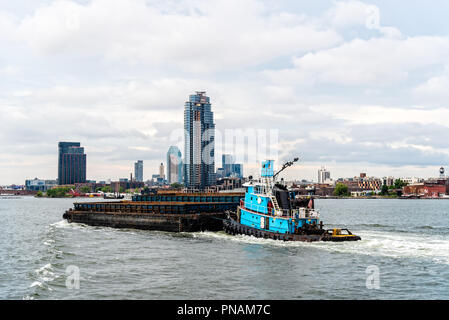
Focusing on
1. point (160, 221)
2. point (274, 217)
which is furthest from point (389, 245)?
point (160, 221)

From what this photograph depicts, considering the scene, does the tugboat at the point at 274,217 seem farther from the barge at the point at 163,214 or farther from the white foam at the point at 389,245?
the barge at the point at 163,214

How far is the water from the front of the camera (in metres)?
31.2

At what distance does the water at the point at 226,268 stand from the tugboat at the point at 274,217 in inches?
57.7

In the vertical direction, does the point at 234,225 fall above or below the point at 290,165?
below

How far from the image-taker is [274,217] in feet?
184

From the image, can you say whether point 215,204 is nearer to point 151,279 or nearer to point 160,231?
point 160,231

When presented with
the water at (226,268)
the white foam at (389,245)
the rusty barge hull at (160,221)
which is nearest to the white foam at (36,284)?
the water at (226,268)

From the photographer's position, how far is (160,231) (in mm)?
73625

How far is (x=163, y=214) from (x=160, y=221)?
144cm

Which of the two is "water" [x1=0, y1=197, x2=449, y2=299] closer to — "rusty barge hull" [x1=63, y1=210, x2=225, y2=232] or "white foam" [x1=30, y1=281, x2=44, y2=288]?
"white foam" [x1=30, y1=281, x2=44, y2=288]

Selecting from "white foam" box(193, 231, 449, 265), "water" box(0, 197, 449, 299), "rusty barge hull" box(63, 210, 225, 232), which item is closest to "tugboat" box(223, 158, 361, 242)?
"white foam" box(193, 231, 449, 265)
